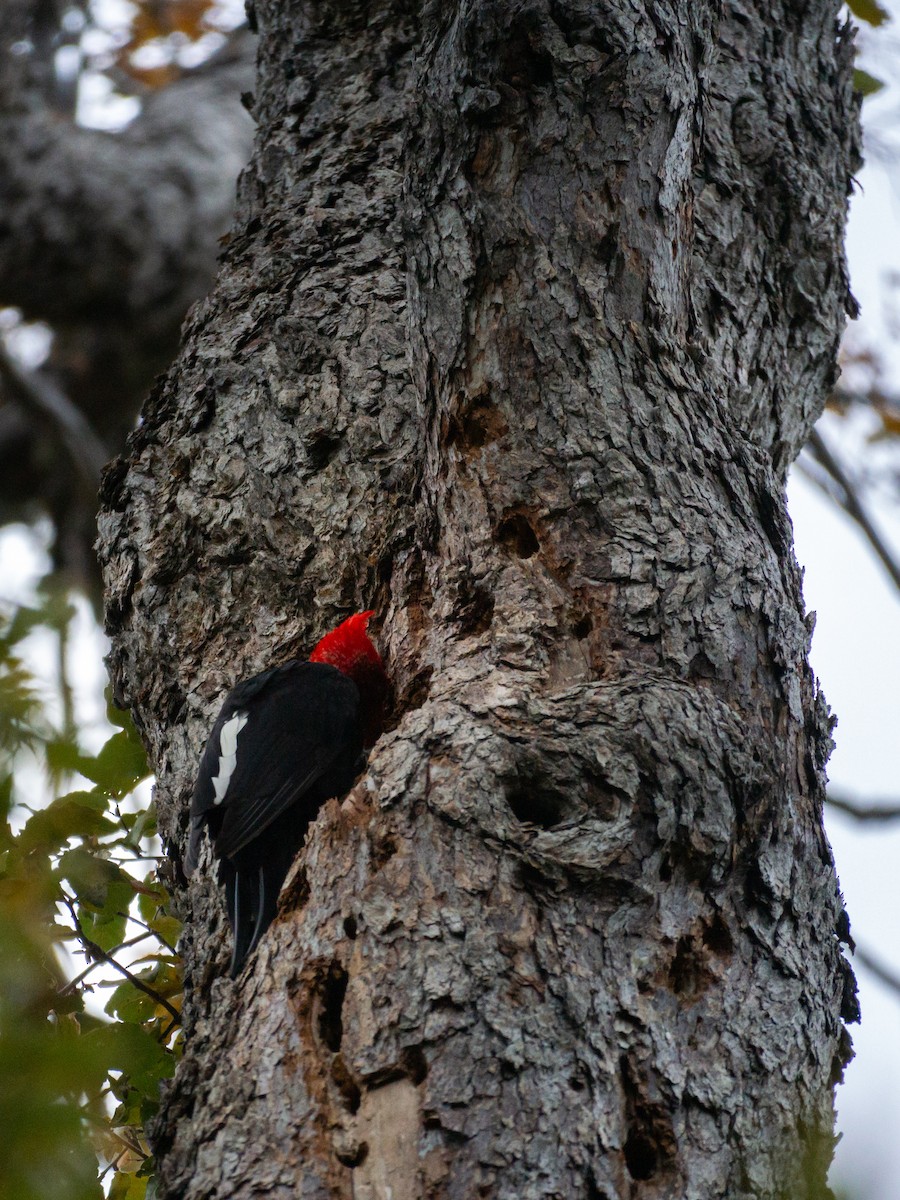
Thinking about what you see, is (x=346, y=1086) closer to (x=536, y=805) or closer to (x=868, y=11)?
(x=536, y=805)

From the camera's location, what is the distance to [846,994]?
2055mm

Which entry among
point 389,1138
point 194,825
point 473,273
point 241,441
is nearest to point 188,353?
point 241,441

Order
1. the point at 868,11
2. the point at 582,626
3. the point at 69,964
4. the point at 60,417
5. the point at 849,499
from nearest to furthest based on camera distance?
A: the point at 69,964, the point at 582,626, the point at 868,11, the point at 849,499, the point at 60,417

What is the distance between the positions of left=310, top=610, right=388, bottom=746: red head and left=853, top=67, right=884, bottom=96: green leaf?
7.34 feet

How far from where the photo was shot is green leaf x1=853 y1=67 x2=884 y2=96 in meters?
3.45

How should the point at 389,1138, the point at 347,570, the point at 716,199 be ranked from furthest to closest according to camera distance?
the point at 716,199, the point at 347,570, the point at 389,1138

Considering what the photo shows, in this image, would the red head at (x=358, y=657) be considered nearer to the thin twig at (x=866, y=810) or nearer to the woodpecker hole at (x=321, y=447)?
the woodpecker hole at (x=321, y=447)

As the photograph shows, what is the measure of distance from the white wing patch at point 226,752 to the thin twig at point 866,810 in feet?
7.22

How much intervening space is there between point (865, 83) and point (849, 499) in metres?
1.46

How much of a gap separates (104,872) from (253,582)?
0.72 metres

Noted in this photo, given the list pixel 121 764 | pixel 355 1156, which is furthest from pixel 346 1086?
pixel 121 764

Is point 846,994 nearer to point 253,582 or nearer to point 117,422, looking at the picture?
point 253,582

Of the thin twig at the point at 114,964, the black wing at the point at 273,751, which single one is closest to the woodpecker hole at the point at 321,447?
the black wing at the point at 273,751

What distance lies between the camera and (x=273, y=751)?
271cm
